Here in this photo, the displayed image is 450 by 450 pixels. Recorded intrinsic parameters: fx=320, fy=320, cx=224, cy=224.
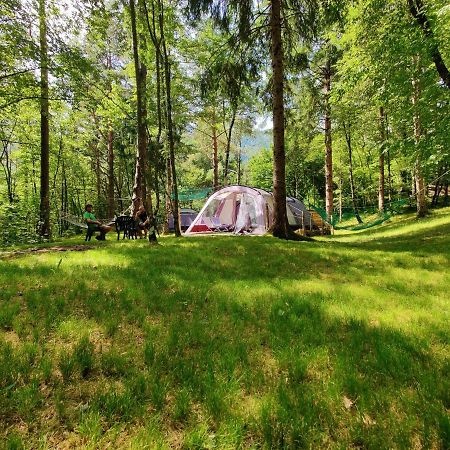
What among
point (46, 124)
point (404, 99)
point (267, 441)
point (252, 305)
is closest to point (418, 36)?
point (404, 99)

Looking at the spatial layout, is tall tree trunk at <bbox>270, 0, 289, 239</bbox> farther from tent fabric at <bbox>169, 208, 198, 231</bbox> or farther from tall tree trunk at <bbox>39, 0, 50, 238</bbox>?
tent fabric at <bbox>169, 208, 198, 231</bbox>

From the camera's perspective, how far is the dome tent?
11.1 metres

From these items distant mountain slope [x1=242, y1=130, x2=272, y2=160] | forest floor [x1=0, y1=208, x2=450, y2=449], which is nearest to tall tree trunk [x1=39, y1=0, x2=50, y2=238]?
forest floor [x1=0, y1=208, x2=450, y2=449]

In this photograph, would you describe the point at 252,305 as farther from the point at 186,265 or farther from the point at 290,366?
the point at 186,265

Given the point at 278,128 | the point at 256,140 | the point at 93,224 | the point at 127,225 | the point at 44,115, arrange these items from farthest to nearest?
1. the point at 256,140
2. the point at 127,225
3. the point at 44,115
4. the point at 93,224
5. the point at 278,128

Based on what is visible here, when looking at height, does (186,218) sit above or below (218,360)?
above

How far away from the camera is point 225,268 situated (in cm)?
503

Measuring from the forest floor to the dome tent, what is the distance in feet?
21.7

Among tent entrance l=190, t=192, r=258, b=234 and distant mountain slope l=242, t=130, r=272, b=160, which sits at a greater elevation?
distant mountain slope l=242, t=130, r=272, b=160

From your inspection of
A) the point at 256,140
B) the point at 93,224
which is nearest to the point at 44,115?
the point at 93,224

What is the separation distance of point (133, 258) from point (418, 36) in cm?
796

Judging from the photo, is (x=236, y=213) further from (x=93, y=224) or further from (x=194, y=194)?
(x=194, y=194)

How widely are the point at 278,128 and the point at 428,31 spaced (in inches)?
155

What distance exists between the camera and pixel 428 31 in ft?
24.2
